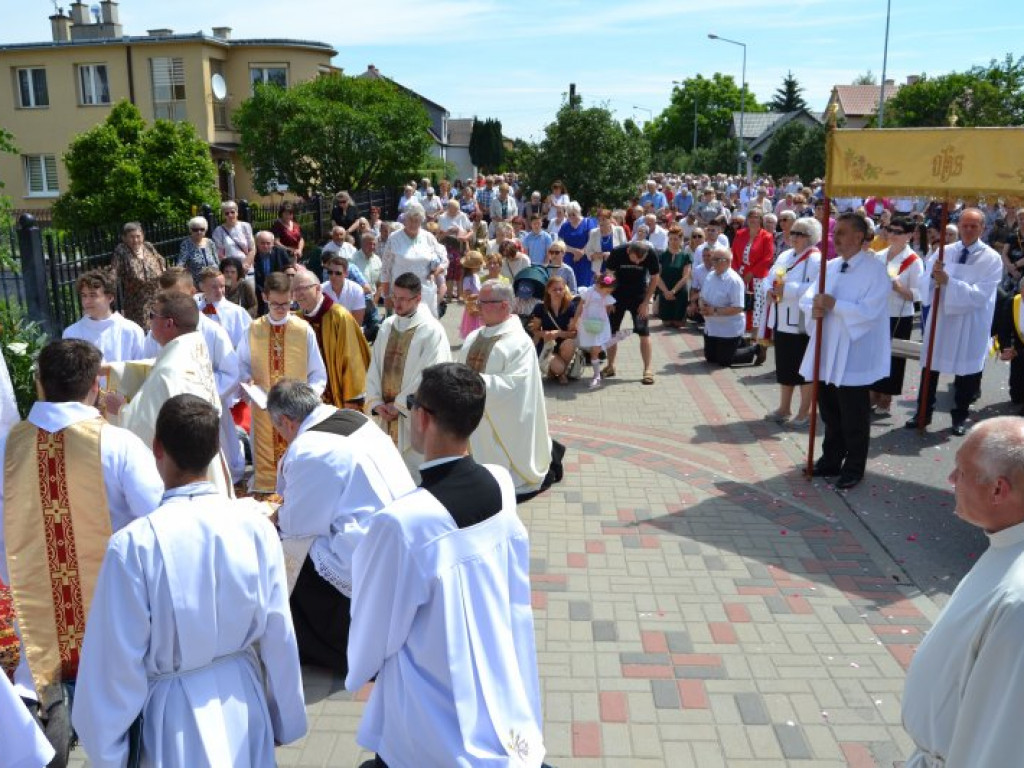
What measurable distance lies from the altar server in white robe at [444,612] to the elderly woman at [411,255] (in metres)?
9.33

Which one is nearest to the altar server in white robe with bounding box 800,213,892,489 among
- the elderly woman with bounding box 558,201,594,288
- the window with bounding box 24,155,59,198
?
the elderly woman with bounding box 558,201,594,288

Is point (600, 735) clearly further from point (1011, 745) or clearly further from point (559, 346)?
point (559, 346)

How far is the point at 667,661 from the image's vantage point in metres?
5.18

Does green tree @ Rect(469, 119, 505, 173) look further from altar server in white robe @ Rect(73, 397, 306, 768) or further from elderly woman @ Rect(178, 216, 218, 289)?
altar server in white robe @ Rect(73, 397, 306, 768)

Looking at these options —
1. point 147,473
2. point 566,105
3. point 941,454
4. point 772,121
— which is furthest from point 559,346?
point 772,121

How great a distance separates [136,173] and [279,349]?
34.1 ft

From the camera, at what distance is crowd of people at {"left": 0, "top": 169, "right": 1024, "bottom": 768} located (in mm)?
2893

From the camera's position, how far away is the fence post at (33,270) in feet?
30.1

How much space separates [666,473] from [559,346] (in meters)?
3.59

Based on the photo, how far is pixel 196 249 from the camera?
38.5 ft

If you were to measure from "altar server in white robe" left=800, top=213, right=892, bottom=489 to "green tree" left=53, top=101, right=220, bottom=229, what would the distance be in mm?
11579

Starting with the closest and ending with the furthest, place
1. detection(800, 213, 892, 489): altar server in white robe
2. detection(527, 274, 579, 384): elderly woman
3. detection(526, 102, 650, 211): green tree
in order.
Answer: detection(800, 213, 892, 489): altar server in white robe < detection(527, 274, 579, 384): elderly woman < detection(526, 102, 650, 211): green tree

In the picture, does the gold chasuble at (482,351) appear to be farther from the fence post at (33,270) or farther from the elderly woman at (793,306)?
the fence post at (33,270)

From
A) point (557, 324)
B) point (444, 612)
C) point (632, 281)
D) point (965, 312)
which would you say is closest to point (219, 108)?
point (632, 281)
